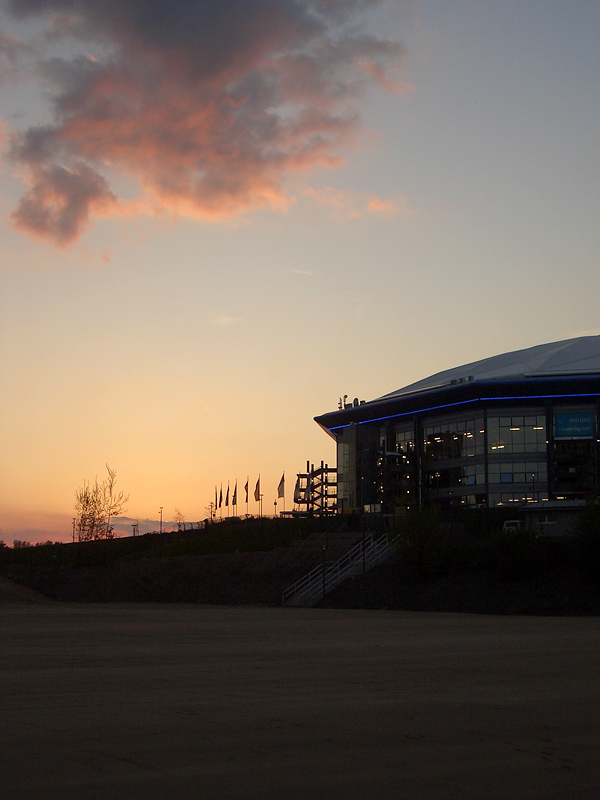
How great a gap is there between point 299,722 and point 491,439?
96747mm

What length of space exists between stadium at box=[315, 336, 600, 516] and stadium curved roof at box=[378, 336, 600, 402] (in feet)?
0.45

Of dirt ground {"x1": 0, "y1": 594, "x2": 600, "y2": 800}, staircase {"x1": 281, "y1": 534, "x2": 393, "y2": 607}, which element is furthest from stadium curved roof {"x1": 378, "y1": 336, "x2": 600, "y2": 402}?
dirt ground {"x1": 0, "y1": 594, "x2": 600, "y2": 800}

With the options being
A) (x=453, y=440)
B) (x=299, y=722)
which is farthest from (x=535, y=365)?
(x=299, y=722)

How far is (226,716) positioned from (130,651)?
446 inches

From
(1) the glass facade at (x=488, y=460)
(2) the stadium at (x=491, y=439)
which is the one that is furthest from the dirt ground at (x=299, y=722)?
(1) the glass facade at (x=488, y=460)

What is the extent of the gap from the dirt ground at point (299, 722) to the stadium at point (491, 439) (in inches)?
3047

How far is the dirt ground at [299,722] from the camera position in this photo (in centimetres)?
800

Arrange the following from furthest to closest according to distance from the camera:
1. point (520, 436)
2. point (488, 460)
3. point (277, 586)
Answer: point (520, 436) < point (488, 460) < point (277, 586)

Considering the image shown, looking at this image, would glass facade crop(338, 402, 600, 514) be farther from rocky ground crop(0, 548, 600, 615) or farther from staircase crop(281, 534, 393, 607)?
staircase crop(281, 534, 393, 607)

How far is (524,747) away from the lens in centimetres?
969

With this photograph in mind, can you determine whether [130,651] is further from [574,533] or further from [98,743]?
[574,533]

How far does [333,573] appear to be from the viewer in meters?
60.3

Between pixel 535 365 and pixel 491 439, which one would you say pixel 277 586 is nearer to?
pixel 491 439

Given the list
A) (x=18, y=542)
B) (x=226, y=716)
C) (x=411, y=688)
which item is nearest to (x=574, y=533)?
(x=411, y=688)
